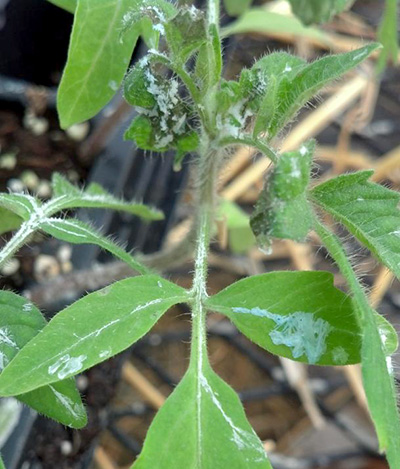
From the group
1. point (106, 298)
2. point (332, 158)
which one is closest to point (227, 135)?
point (106, 298)

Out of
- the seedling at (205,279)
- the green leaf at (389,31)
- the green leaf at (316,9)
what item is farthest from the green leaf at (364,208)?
the green leaf at (389,31)

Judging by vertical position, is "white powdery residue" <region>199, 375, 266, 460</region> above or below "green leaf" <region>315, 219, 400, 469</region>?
below

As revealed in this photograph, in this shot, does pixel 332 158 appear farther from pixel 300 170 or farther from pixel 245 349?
pixel 300 170

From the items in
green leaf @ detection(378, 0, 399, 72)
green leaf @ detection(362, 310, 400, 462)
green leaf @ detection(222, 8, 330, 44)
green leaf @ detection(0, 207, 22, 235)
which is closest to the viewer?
green leaf @ detection(362, 310, 400, 462)

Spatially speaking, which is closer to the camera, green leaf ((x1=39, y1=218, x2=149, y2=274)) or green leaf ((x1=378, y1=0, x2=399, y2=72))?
green leaf ((x1=39, y1=218, x2=149, y2=274))

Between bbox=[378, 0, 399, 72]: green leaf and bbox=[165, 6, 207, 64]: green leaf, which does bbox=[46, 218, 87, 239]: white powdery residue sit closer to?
bbox=[165, 6, 207, 64]: green leaf

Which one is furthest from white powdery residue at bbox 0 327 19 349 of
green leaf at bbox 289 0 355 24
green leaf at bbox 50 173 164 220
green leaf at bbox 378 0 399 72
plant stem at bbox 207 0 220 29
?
green leaf at bbox 378 0 399 72
